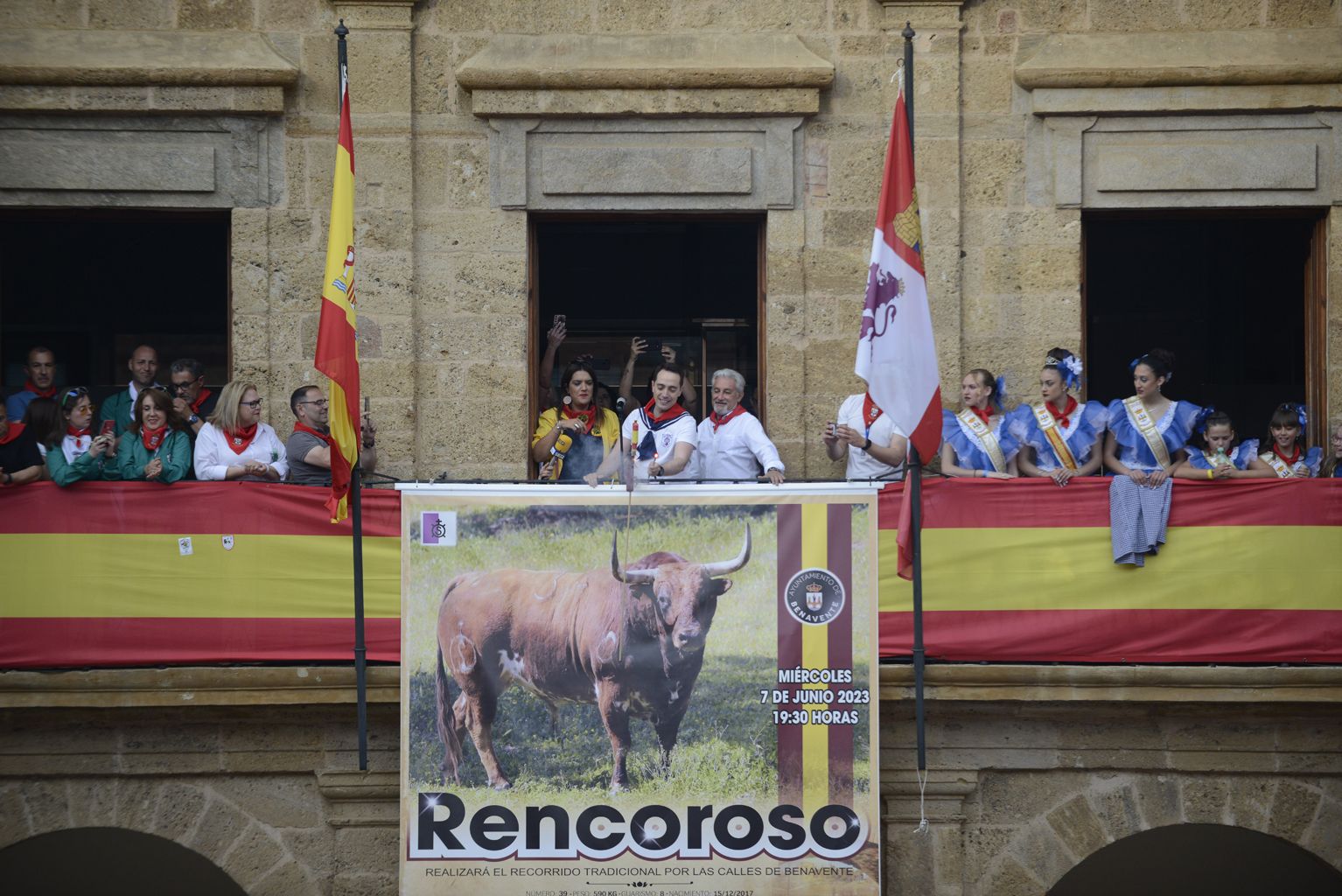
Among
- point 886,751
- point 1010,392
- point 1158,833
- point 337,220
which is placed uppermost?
point 337,220

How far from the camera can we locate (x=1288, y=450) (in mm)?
10898

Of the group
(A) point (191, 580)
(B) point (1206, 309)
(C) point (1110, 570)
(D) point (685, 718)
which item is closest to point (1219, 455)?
(C) point (1110, 570)

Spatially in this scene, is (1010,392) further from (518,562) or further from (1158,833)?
(1158,833)

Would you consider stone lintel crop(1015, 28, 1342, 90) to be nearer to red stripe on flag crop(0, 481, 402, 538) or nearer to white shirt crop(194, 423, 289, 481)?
red stripe on flag crop(0, 481, 402, 538)

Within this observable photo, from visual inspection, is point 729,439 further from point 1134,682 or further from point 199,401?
point 199,401

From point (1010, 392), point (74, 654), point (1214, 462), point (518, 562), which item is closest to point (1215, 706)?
point (1214, 462)

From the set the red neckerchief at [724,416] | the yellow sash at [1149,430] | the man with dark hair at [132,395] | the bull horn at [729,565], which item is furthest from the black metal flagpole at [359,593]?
the yellow sash at [1149,430]

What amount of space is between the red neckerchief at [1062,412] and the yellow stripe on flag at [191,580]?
387 centimetres

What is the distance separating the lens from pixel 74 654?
34.0 feet

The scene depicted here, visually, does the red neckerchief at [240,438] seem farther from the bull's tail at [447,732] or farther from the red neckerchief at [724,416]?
the red neckerchief at [724,416]

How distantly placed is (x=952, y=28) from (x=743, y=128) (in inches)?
55.0

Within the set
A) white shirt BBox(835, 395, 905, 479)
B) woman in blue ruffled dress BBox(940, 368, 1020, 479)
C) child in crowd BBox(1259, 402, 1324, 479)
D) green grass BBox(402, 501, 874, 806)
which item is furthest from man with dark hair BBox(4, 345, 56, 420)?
child in crowd BBox(1259, 402, 1324, 479)

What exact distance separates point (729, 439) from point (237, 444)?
2.81 m

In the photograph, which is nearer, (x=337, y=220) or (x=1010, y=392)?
(x=337, y=220)
